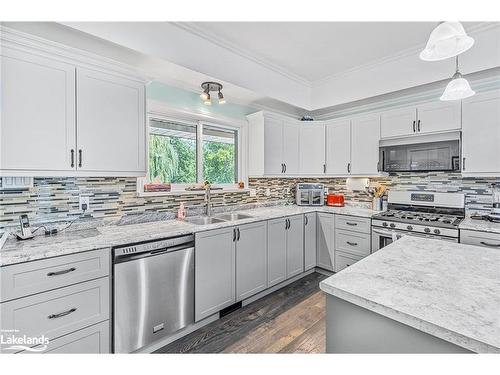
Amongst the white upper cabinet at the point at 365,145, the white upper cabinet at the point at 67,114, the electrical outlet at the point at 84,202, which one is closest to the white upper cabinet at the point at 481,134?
the white upper cabinet at the point at 365,145

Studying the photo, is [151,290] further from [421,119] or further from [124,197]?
[421,119]

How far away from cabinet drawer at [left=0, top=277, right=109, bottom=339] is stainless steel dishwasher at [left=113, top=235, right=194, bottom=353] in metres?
0.10

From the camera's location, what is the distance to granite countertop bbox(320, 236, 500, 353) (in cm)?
78

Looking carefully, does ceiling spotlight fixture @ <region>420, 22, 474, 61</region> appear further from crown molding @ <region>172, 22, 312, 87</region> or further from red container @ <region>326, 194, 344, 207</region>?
red container @ <region>326, 194, 344, 207</region>

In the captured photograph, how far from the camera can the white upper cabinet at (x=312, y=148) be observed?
150 inches

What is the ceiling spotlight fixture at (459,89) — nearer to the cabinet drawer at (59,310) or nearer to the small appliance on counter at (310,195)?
the small appliance on counter at (310,195)

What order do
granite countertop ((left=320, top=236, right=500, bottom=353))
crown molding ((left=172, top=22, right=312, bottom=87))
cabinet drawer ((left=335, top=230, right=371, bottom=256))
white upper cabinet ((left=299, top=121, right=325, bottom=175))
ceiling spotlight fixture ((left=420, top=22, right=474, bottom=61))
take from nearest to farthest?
granite countertop ((left=320, top=236, right=500, bottom=353)), ceiling spotlight fixture ((left=420, top=22, right=474, bottom=61)), crown molding ((left=172, top=22, right=312, bottom=87)), cabinet drawer ((left=335, top=230, right=371, bottom=256)), white upper cabinet ((left=299, top=121, right=325, bottom=175))

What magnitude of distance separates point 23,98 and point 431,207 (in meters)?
4.11

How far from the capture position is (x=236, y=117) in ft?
11.3

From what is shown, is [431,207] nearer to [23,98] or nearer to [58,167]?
[58,167]

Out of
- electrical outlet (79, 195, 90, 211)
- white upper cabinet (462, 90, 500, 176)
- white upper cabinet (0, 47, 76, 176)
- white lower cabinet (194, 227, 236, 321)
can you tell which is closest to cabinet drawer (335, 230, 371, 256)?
white upper cabinet (462, 90, 500, 176)

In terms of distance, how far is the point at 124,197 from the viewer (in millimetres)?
2418

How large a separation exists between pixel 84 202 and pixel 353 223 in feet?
9.71

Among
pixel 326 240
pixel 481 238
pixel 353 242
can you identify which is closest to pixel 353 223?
pixel 353 242
